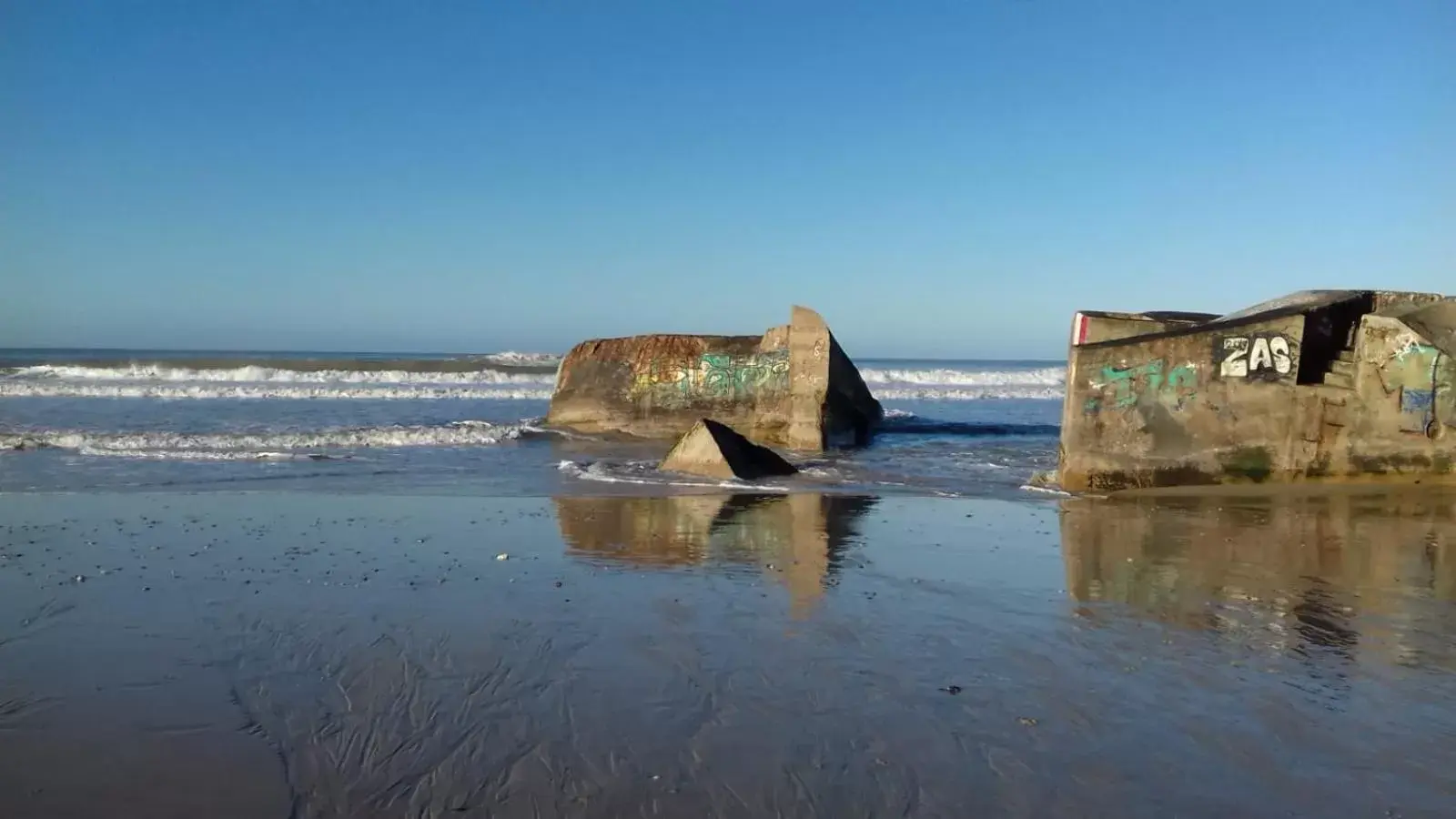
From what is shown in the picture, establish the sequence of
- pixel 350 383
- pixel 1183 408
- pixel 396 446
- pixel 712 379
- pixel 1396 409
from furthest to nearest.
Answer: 1. pixel 350 383
2. pixel 712 379
3. pixel 396 446
4. pixel 1183 408
5. pixel 1396 409

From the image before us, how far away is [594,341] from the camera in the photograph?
16516 mm

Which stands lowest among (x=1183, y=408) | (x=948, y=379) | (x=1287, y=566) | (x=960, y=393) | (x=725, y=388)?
(x=1287, y=566)

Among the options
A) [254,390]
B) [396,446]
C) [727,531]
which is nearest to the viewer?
[727,531]

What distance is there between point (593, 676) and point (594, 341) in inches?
515

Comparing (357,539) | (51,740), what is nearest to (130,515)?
(357,539)

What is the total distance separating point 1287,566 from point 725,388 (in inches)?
395

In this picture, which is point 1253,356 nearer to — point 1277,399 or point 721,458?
point 1277,399

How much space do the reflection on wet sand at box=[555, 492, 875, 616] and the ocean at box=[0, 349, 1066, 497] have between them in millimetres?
834

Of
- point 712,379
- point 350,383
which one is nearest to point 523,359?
point 350,383

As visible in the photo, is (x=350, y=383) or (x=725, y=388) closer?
(x=725, y=388)

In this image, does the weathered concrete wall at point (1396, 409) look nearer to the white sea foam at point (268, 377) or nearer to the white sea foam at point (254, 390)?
the white sea foam at point (254, 390)

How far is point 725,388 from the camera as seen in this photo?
15.2 m

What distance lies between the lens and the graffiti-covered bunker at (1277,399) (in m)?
8.53

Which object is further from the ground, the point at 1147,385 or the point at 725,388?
the point at 1147,385
